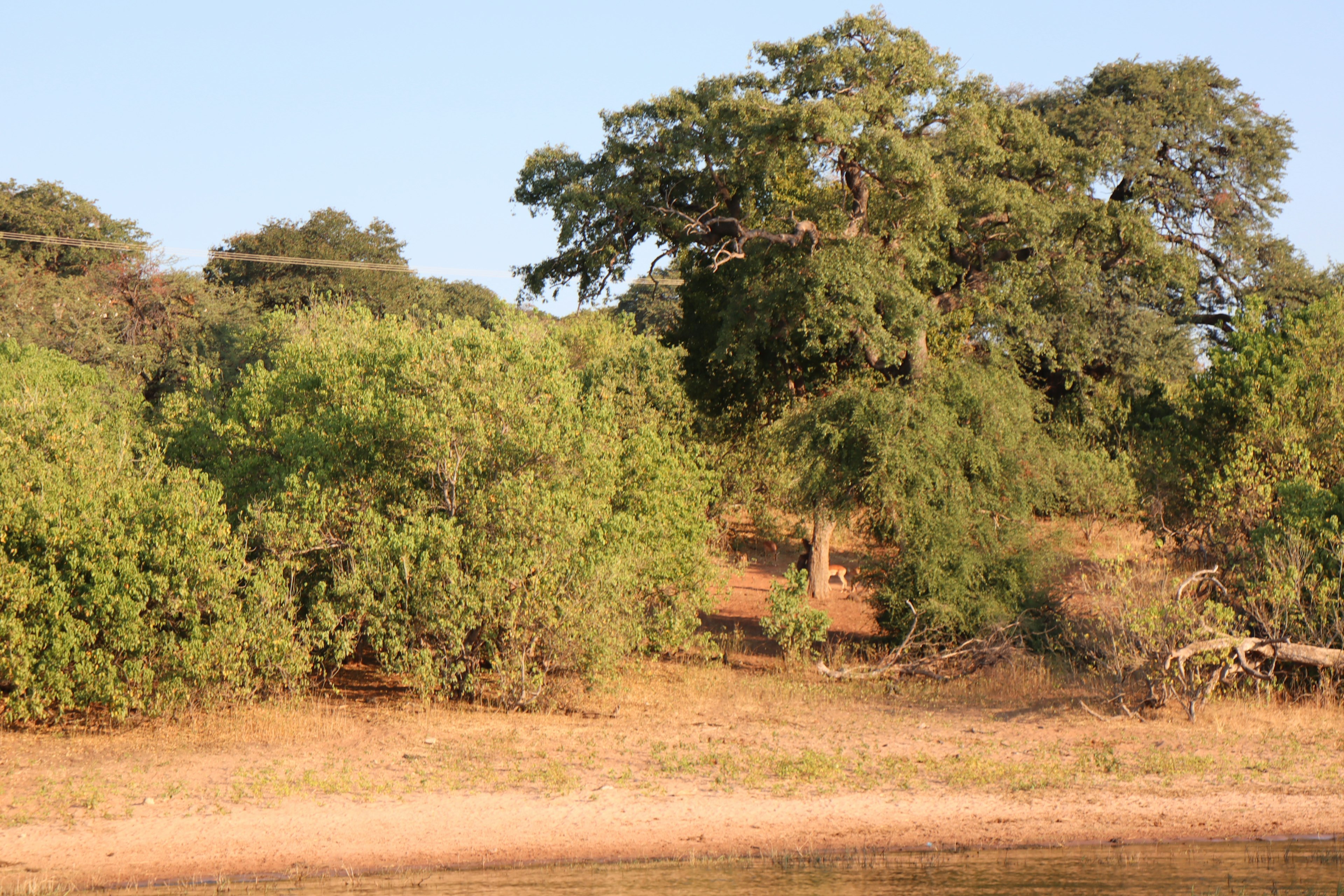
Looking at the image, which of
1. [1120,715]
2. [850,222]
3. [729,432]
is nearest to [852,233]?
[850,222]

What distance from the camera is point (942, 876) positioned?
9852 mm

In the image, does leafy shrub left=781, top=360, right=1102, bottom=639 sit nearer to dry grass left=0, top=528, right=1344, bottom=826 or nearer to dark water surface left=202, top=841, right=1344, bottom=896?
dry grass left=0, top=528, right=1344, bottom=826

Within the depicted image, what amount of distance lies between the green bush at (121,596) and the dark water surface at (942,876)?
176 inches

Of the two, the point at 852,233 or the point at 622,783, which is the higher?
the point at 852,233

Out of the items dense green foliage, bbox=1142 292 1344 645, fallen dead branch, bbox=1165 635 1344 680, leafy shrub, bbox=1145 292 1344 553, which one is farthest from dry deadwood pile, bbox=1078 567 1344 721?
leafy shrub, bbox=1145 292 1344 553

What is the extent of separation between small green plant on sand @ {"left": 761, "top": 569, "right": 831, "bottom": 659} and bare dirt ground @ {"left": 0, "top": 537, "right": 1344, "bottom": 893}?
2.33 meters

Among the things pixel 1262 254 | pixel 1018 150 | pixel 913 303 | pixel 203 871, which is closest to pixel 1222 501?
pixel 913 303

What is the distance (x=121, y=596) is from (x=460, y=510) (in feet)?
13.2

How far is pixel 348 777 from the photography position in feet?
39.6

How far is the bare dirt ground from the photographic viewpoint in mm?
10516

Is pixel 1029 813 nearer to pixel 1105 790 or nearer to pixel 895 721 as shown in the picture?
pixel 1105 790

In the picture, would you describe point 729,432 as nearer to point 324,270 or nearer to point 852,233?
point 852,233

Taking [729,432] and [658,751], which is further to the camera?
[729,432]

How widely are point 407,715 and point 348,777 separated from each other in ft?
8.64
